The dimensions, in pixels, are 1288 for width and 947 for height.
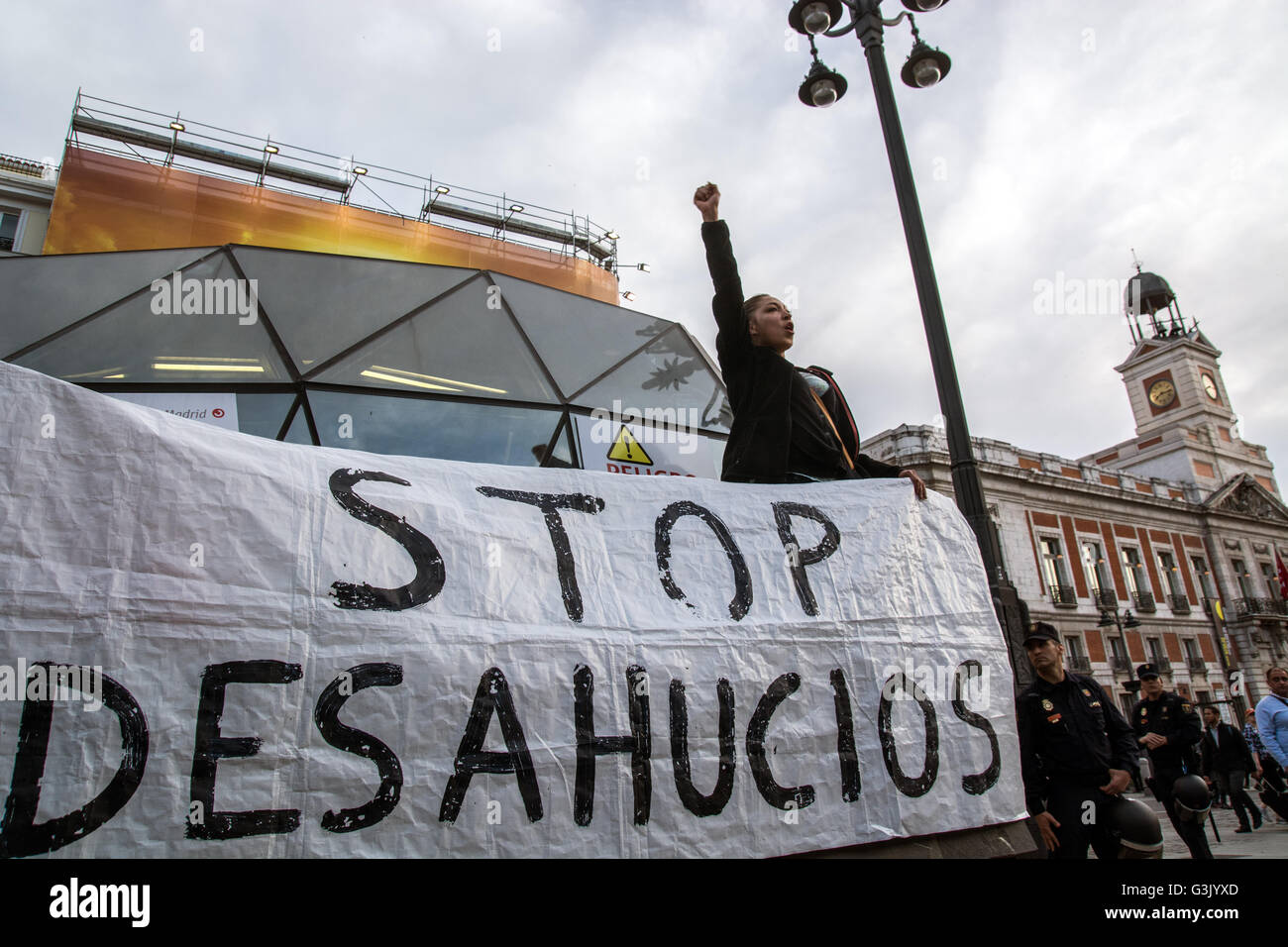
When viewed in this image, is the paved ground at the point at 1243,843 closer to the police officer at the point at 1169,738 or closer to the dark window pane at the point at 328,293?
the police officer at the point at 1169,738

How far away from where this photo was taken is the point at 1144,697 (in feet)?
24.1

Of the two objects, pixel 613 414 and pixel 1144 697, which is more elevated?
pixel 613 414

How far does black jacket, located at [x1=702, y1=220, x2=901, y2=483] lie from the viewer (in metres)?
3.00

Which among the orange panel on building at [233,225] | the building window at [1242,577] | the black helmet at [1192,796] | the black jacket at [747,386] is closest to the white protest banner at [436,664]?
the black jacket at [747,386]

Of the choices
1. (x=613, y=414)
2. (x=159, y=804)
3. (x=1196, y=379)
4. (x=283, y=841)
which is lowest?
(x=283, y=841)

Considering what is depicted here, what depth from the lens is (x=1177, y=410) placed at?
45625 mm

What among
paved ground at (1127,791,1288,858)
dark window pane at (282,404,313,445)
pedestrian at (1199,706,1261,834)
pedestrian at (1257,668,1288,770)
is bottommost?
paved ground at (1127,791,1288,858)

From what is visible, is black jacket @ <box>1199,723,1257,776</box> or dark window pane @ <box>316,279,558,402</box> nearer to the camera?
dark window pane @ <box>316,279,558,402</box>

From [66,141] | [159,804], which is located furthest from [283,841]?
[66,141]

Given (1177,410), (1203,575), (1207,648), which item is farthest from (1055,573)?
(1177,410)

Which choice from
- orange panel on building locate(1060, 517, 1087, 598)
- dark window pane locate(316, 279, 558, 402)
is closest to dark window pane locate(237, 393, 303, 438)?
dark window pane locate(316, 279, 558, 402)

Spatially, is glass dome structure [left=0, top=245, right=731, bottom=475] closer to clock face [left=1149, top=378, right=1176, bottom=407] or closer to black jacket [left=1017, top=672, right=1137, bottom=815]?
black jacket [left=1017, top=672, right=1137, bottom=815]
